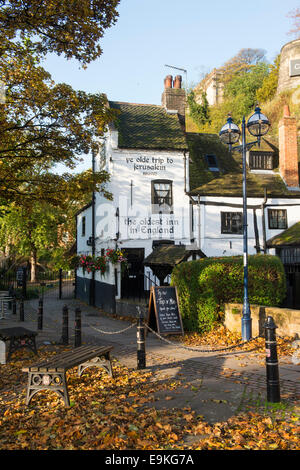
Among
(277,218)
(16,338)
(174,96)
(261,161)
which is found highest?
(174,96)

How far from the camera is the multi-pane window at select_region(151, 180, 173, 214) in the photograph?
63.7 ft

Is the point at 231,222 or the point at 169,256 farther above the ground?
the point at 231,222

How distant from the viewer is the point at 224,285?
1147 centimetres

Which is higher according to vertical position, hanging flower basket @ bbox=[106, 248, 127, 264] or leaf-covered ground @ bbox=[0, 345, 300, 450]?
hanging flower basket @ bbox=[106, 248, 127, 264]

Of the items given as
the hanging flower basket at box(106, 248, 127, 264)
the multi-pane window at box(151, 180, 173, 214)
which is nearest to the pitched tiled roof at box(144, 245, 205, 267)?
the hanging flower basket at box(106, 248, 127, 264)

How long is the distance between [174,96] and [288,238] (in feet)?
35.4

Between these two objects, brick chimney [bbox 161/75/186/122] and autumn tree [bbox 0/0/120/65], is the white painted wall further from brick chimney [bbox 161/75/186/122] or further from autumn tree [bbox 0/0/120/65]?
autumn tree [bbox 0/0/120/65]

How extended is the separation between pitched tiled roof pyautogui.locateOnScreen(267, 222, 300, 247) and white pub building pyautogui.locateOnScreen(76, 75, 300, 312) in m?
0.08

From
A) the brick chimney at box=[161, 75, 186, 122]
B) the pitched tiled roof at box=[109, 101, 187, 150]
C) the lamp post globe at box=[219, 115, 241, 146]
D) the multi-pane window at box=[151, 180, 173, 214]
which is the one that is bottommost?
the multi-pane window at box=[151, 180, 173, 214]

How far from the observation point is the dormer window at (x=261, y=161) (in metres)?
22.6

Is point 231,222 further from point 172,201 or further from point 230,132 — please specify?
point 230,132

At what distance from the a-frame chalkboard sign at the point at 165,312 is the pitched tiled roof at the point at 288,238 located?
9115 mm

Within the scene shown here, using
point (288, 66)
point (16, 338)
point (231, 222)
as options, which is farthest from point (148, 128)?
point (288, 66)
